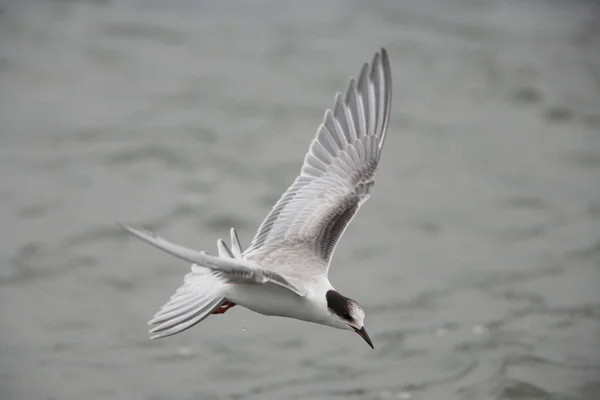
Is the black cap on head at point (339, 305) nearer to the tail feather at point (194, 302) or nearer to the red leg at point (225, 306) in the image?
the tail feather at point (194, 302)

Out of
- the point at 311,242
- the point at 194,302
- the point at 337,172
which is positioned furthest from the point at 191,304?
the point at 337,172

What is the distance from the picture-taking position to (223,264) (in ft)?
20.9

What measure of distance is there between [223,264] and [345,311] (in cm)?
132

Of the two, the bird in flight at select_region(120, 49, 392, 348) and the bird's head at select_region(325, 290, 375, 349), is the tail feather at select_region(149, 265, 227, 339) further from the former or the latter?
the bird's head at select_region(325, 290, 375, 349)

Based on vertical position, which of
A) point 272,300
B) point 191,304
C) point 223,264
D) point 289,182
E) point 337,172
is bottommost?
point 191,304

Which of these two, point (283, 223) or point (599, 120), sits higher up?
point (599, 120)

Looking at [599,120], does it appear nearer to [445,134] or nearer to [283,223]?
[445,134]

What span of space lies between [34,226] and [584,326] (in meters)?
5.82

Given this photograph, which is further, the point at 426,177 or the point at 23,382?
the point at 426,177

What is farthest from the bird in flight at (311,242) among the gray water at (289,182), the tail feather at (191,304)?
the gray water at (289,182)

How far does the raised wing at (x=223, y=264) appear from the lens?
5.67m

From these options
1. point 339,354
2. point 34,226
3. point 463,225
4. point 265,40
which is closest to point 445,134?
point 463,225

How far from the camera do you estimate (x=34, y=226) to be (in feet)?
37.9

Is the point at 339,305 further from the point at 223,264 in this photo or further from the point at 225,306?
the point at 223,264
